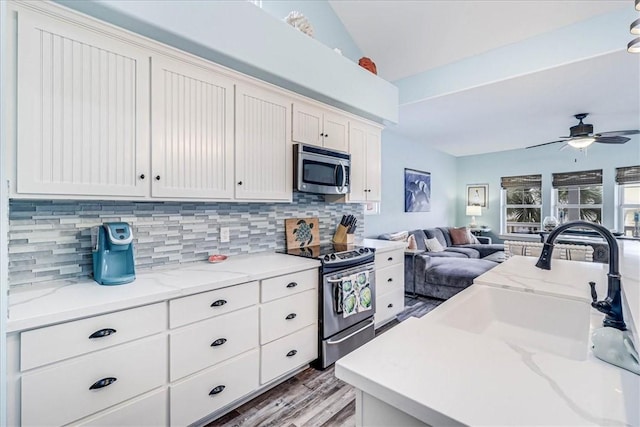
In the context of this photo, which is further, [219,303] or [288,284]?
[288,284]

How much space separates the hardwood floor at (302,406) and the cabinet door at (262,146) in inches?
55.6

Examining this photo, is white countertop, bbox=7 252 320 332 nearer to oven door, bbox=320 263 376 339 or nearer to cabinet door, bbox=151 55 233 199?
oven door, bbox=320 263 376 339

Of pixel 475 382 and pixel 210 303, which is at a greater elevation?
pixel 475 382

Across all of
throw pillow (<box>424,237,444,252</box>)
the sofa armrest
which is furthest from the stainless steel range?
the sofa armrest

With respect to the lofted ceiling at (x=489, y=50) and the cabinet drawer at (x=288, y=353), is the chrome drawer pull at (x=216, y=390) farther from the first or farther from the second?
the lofted ceiling at (x=489, y=50)

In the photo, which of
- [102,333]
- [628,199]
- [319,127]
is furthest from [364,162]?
[628,199]

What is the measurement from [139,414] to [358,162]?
272 centimetres

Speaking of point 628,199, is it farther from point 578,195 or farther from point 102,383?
point 102,383

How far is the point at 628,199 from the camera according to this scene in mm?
5914

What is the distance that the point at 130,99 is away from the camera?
66.7 inches

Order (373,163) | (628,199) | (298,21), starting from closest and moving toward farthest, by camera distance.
A: (298,21) → (373,163) → (628,199)

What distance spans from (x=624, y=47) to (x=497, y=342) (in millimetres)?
3434

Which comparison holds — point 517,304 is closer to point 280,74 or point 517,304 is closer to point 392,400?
point 392,400

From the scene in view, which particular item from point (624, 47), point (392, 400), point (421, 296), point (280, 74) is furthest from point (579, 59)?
point (392, 400)
